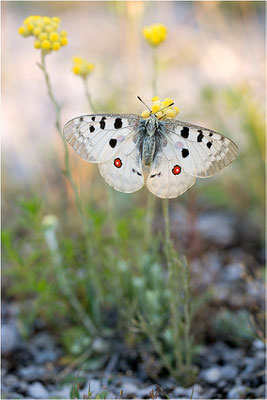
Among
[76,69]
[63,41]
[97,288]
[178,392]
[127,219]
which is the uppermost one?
[63,41]

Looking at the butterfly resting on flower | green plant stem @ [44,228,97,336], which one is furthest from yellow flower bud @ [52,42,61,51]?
green plant stem @ [44,228,97,336]

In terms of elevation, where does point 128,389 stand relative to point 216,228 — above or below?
below

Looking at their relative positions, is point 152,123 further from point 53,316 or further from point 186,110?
point 186,110

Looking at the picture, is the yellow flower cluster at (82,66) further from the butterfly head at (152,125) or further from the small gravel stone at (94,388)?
the small gravel stone at (94,388)

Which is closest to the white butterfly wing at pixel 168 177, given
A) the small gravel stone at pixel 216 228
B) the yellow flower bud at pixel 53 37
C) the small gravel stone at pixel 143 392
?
the yellow flower bud at pixel 53 37

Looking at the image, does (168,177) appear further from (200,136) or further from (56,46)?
(56,46)

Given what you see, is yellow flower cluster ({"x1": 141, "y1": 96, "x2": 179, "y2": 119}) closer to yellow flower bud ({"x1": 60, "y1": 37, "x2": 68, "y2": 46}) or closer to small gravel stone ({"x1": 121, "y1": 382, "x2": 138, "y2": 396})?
yellow flower bud ({"x1": 60, "y1": 37, "x2": 68, "y2": 46})

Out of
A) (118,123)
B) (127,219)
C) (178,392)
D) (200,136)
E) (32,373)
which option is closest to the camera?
(200,136)

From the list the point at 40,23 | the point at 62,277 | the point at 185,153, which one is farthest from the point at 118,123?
the point at 62,277
